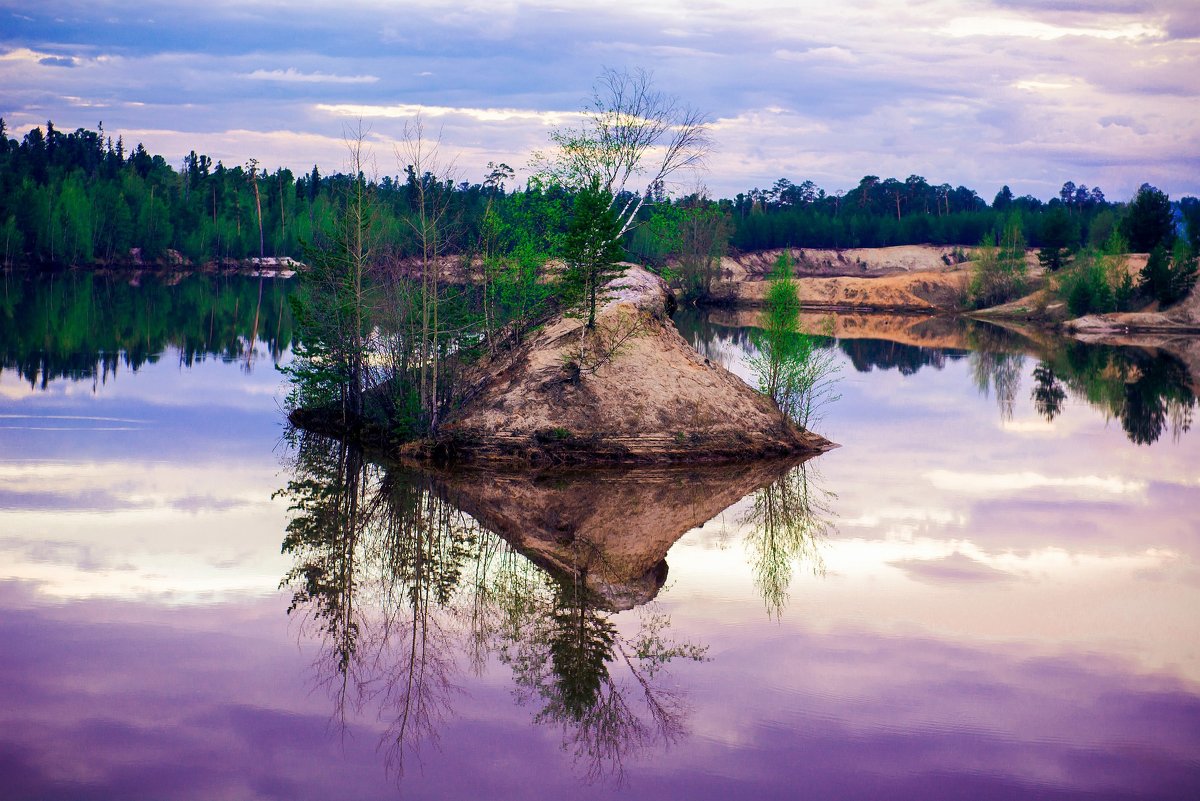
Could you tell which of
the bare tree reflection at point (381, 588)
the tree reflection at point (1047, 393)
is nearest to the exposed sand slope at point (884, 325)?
the tree reflection at point (1047, 393)

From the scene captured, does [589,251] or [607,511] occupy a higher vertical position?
[589,251]

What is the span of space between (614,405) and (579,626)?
13.2 meters

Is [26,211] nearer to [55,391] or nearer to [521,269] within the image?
A: [55,391]

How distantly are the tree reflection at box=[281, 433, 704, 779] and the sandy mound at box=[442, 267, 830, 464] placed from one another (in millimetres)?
5736

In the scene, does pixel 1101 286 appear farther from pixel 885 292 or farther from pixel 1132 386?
pixel 1132 386

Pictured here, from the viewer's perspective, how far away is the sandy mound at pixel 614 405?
2673 cm

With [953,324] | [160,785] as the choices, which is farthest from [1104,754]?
[953,324]

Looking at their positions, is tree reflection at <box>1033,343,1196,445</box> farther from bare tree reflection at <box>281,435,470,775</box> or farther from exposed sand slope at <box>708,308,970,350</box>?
bare tree reflection at <box>281,435,470,775</box>

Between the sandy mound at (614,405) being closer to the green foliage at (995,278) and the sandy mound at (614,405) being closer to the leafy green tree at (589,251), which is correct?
the leafy green tree at (589,251)

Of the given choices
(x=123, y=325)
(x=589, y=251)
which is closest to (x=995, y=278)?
(x=123, y=325)

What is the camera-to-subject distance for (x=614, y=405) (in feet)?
92.0

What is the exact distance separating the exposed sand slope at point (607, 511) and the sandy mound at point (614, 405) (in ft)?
3.05

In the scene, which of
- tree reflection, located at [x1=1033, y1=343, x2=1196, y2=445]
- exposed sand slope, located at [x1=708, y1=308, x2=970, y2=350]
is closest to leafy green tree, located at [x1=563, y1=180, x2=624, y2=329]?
tree reflection, located at [x1=1033, y1=343, x2=1196, y2=445]

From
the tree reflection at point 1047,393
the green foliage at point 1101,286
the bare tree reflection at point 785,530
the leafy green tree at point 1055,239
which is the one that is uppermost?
the leafy green tree at point 1055,239
